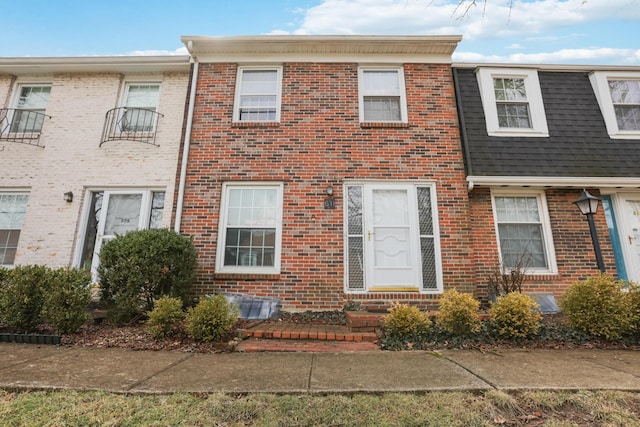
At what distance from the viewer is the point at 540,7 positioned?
3387 mm

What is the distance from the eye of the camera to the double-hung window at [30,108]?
23.0ft

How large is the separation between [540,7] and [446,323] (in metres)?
3.93

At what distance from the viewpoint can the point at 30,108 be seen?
7164 mm

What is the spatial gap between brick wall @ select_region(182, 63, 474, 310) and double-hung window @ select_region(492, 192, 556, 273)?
0.91m

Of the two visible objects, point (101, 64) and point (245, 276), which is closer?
point (245, 276)

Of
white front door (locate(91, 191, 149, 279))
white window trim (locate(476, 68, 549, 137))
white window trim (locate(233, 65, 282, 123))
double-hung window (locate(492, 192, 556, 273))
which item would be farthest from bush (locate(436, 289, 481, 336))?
white front door (locate(91, 191, 149, 279))

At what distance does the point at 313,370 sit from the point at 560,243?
232 inches

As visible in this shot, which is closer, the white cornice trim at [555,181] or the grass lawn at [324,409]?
the grass lawn at [324,409]

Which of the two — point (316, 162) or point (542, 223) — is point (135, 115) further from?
point (542, 223)

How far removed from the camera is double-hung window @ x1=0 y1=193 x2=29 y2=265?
6.44m

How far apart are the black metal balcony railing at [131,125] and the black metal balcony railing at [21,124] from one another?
1521 mm

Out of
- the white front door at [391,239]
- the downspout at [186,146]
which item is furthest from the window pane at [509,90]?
the downspout at [186,146]

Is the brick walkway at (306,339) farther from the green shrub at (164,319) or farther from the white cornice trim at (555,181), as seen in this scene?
the white cornice trim at (555,181)

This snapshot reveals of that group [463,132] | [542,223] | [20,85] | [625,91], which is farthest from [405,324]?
[20,85]
